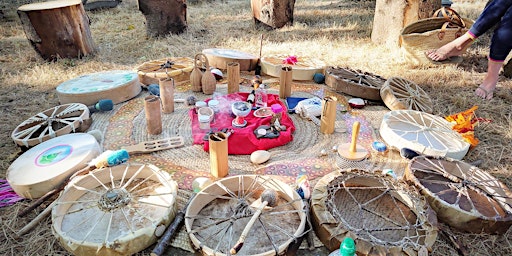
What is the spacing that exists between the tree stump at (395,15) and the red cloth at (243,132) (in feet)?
9.97

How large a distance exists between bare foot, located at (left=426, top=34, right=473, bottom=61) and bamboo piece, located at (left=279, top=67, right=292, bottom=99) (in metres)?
2.13

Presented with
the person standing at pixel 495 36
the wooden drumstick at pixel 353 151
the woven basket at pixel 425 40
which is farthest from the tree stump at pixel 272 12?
the wooden drumstick at pixel 353 151

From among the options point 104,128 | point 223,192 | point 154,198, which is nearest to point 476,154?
point 223,192

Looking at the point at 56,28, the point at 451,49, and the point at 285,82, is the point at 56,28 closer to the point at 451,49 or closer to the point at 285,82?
the point at 285,82

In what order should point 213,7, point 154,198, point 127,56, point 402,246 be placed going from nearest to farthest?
point 402,246
point 154,198
point 127,56
point 213,7

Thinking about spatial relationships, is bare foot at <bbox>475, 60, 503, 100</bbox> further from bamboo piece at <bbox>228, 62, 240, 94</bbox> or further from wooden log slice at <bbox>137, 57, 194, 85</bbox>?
wooden log slice at <bbox>137, 57, 194, 85</bbox>

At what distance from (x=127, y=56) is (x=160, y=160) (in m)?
3.07

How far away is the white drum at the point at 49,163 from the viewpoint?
86.4 inches

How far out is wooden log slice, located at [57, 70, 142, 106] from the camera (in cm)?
334

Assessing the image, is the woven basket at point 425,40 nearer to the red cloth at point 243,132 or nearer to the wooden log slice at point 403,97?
the wooden log slice at point 403,97

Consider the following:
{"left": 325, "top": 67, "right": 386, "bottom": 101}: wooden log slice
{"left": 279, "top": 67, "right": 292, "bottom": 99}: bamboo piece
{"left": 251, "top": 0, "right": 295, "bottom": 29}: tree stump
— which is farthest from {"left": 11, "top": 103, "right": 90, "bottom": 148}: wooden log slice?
{"left": 251, "top": 0, "right": 295, "bottom": 29}: tree stump

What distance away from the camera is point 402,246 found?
1708mm

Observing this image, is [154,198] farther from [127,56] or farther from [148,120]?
[127,56]

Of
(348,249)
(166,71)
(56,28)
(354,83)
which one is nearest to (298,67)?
(354,83)
